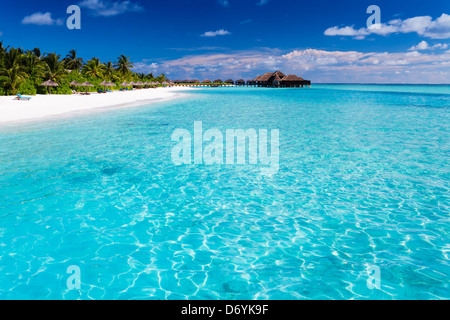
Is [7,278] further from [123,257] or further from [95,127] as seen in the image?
[95,127]

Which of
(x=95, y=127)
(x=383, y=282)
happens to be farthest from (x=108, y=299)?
(x=95, y=127)

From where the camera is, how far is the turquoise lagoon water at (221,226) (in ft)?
15.7

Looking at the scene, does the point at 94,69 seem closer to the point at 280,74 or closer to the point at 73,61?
the point at 73,61

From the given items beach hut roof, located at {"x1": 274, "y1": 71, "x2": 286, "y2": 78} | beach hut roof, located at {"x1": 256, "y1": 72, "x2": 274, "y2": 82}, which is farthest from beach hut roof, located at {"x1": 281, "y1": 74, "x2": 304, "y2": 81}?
beach hut roof, located at {"x1": 256, "y1": 72, "x2": 274, "y2": 82}

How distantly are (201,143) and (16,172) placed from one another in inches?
308

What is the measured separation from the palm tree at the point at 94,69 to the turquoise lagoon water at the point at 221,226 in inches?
2110

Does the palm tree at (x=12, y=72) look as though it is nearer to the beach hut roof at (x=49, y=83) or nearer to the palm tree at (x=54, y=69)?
the beach hut roof at (x=49, y=83)

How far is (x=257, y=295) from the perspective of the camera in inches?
179

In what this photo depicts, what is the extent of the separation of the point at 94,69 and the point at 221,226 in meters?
62.8

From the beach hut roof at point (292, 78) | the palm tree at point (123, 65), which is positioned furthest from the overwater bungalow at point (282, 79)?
the palm tree at point (123, 65)

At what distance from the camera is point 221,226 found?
261 inches

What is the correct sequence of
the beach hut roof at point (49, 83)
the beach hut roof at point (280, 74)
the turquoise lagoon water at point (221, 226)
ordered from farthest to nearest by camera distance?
the beach hut roof at point (280, 74) < the beach hut roof at point (49, 83) < the turquoise lagoon water at point (221, 226)

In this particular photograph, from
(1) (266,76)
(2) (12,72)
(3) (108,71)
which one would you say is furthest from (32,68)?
(1) (266,76)
